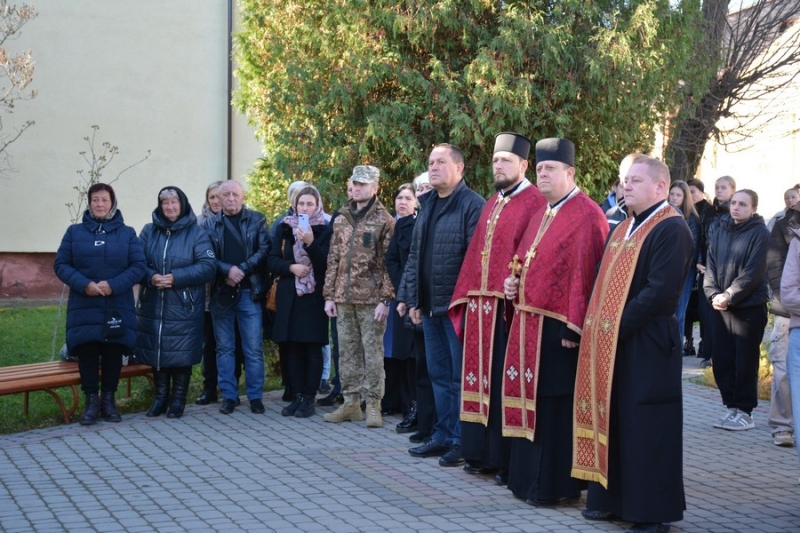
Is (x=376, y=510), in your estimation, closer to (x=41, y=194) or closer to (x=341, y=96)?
(x=341, y=96)

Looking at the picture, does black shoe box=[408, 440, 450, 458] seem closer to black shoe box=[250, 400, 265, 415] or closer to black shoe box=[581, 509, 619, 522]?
black shoe box=[581, 509, 619, 522]

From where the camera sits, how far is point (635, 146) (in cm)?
1648

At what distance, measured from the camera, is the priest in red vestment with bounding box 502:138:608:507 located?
6.55m

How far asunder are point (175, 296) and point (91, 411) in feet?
3.90

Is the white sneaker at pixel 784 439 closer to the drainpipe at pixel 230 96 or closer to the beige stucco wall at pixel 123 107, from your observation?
the drainpipe at pixel 230 96

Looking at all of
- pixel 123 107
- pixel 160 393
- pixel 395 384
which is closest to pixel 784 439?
pixel 395 384

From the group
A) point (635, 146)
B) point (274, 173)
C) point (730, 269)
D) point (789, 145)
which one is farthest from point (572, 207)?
point (789, 145)

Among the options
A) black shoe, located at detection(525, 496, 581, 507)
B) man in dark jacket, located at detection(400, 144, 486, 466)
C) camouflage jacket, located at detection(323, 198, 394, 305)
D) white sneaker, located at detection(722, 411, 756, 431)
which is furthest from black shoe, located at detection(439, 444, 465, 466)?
white sneaker, located at detection(722, 411, 756, 431)

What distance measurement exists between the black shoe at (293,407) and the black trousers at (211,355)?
667 mm

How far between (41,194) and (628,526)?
52.4 ft

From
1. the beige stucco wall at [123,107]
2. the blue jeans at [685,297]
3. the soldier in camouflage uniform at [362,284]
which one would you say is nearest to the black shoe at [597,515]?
the soldier in camouflage uniform at [362,284]

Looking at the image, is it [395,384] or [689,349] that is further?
[689,349]

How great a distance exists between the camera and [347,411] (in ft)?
30.8

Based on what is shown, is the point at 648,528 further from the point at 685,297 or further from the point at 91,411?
the point at 685,297
